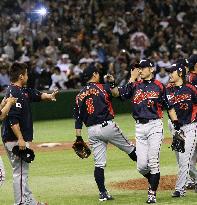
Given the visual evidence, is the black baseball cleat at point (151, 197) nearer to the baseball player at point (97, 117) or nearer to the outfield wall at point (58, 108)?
the baseball player at point (97, 117)

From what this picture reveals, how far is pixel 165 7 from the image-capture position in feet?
93.5

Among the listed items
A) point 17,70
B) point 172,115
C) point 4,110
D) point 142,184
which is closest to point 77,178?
point 142,184

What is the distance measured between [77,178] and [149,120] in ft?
9.27

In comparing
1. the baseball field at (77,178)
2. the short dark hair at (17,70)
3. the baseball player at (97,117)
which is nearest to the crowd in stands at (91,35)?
the baseball field at (77,178)

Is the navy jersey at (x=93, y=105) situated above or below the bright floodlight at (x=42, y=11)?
above

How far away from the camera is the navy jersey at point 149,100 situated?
9.78 meters

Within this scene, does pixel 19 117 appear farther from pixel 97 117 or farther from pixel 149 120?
pixel 149 120

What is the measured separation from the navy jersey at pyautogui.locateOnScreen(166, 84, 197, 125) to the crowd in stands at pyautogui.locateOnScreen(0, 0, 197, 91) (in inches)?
505

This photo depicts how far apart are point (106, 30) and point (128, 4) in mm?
2546

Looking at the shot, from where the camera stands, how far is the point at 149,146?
9727 mm

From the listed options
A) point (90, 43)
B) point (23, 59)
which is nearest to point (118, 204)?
point (23, 59)

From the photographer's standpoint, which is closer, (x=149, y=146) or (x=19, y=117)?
(x=19, y=117)

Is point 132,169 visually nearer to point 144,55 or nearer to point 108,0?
point 144,55

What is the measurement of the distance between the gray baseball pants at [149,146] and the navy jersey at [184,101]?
1.68 feet
